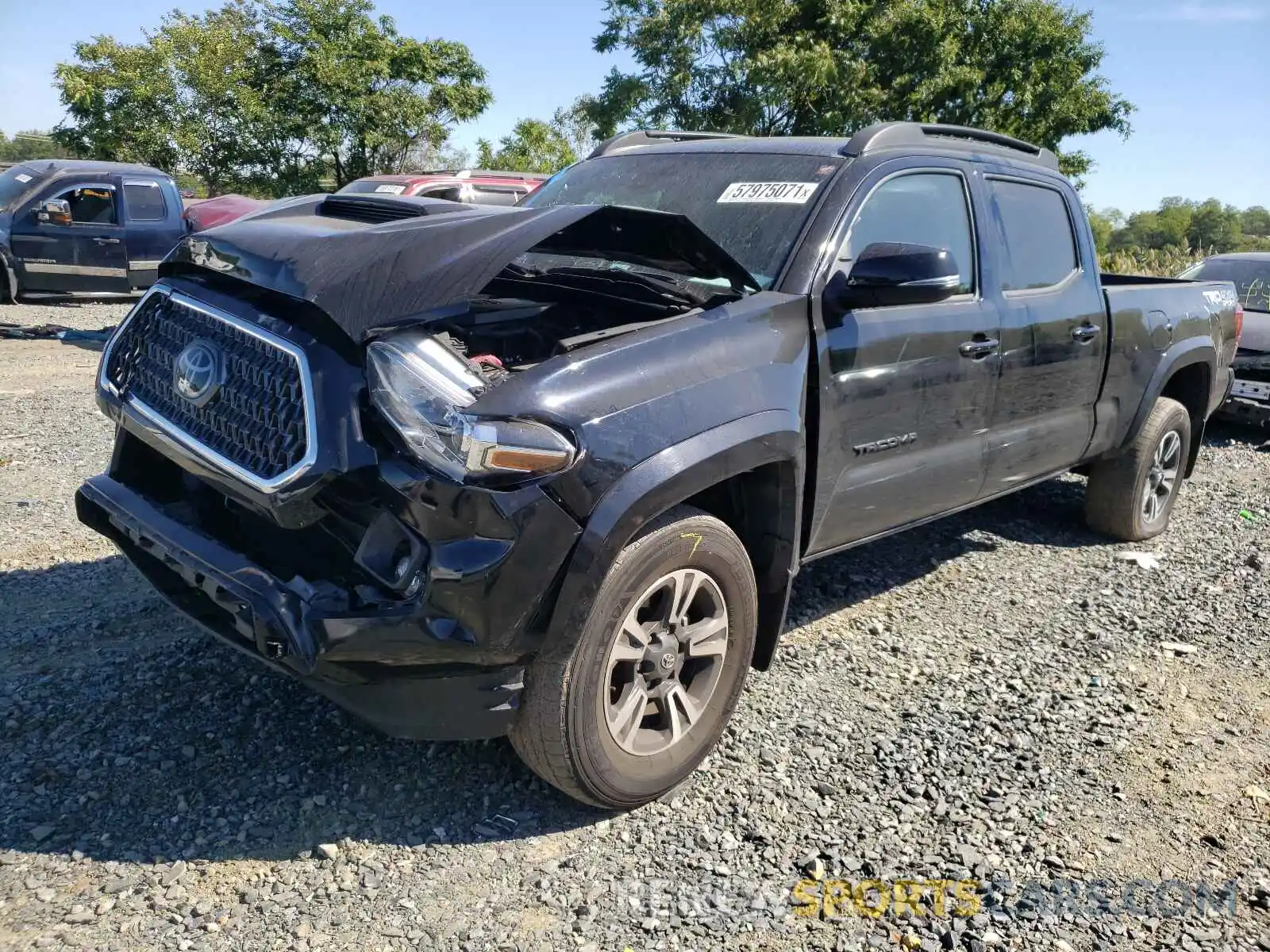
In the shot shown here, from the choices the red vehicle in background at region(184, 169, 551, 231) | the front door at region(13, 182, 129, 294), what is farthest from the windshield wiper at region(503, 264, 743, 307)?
the front door at region(13, 182, 129, 294)

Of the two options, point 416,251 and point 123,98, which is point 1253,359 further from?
point 123,98

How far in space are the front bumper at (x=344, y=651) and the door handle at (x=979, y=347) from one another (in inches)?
89.7

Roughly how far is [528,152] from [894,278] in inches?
1270

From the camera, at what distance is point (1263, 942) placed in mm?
2586

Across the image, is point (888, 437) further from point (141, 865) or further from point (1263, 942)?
point (141, 865)

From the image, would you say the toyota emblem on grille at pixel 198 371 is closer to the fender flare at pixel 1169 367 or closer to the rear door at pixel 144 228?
the fender flare at pixel 1169 367

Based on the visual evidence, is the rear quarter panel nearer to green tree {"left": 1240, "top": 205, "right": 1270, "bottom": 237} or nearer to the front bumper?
the front bumper

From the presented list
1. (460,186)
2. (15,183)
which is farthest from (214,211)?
(460,186)

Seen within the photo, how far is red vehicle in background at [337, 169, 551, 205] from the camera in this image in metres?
11.2

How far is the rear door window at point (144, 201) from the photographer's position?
13250mm

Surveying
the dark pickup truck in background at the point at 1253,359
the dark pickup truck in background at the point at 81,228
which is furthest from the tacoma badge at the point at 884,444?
the dark pickup truck in background at the point at 81,228

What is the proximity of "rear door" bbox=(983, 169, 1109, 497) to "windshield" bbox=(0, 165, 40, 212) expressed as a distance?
12.6 meters

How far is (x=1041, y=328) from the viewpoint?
4344 mm

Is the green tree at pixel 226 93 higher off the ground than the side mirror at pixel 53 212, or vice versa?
the green tree at pixel 226 93
